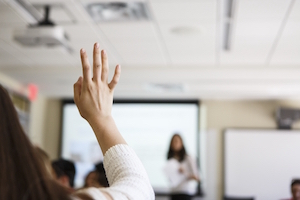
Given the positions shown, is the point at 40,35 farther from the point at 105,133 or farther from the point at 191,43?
the point at 105,133

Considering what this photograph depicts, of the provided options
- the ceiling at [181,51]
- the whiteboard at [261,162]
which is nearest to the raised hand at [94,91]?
the ceiling at [181,51]

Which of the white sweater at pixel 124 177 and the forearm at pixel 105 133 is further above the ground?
the forearm at pixel 105 133

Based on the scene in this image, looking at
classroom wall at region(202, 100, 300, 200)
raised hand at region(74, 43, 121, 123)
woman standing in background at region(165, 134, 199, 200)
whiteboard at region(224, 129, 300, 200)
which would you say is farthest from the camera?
classroom wall at region(202, 100, 300, 200)

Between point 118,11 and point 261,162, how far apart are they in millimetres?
4146

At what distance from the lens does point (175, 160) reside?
4578 mm

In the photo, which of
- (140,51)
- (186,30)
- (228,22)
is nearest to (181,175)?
(140,51)

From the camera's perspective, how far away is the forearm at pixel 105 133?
76 centimetres

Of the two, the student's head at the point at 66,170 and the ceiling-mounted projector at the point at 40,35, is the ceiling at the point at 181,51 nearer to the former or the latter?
the ceiling-mounted projector at the point at 40,35

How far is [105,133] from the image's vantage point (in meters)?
0.77

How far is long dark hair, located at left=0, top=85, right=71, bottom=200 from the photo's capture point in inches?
20.4

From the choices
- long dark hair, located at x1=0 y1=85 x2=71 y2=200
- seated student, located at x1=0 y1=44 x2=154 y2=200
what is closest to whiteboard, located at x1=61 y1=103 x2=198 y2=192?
seated student, located at x1=0 y1=44 x2=154 y2=200

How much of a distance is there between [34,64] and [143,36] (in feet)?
6.32

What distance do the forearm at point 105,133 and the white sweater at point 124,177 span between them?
2 centimetres

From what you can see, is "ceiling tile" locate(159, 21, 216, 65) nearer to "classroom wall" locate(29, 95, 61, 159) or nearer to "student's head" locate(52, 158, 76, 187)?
"student's head" locate(52, 158, 76, 187)
